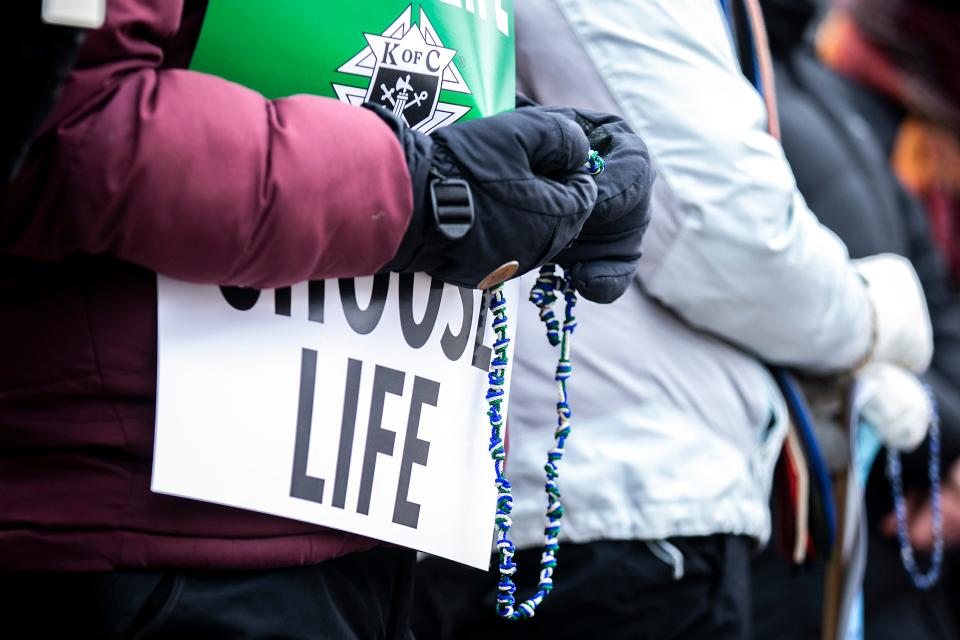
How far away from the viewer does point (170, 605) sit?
0.76 meters

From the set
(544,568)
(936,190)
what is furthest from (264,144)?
(936,190)

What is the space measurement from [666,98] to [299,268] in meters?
0.59

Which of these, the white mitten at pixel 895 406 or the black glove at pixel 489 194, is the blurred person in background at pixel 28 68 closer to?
the black glove at pixel 489 194

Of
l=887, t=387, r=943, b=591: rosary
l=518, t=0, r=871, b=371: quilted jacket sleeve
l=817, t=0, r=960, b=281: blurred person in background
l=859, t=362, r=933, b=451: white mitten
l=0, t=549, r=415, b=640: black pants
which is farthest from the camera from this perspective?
l=817, t=0, r=960, b=281: blurred person in background

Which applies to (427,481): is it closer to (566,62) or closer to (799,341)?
(566,62)

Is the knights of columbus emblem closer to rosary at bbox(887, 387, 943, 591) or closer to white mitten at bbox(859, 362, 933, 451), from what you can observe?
white mitten at bbox(859, 362, 933, 451)

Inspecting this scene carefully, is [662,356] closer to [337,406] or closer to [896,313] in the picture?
[896,313]

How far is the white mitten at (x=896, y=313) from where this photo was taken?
154 cm

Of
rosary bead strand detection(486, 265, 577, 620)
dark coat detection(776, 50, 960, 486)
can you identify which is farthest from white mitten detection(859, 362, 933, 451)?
rosary bead strand detection(486, 265, 577, 620)

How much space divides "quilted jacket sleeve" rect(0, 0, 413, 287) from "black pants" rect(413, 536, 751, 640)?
1.96ft

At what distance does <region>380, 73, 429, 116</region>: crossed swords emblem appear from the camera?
0.88 m

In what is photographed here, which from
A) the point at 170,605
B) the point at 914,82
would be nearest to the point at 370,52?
the point at 170,605

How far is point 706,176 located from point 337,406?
575 mm

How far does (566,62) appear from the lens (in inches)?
47.2
